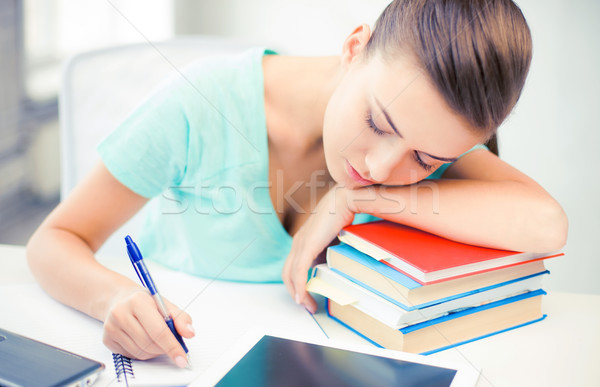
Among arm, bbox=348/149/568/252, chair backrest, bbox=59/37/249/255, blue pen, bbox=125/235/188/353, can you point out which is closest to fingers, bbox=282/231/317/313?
arm, bbox=348/149/568/252

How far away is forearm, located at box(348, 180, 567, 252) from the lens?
0.68 metres

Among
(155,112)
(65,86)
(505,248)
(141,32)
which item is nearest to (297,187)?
(155,112)

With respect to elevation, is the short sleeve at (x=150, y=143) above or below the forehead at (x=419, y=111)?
below

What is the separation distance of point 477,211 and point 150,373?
18.8 inches

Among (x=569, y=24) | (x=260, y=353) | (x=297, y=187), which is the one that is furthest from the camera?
(x=569, y=24)

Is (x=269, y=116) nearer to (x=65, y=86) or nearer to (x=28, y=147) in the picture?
(x=65, y=86)

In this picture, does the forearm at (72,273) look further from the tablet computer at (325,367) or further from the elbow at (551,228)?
the elbow at (551,228)

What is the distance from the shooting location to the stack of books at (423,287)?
594 mm

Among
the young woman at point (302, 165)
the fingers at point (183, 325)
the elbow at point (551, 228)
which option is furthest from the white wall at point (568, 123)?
the fingers at point (183, 325)

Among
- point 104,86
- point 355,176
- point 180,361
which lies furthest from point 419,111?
point 104,86

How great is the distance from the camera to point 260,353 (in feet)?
1.75

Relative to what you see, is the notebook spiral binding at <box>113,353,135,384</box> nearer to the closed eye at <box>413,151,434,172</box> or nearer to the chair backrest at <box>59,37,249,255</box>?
the closed eye at <box>413,151,434,172</box>

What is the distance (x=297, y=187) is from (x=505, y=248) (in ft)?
1.40

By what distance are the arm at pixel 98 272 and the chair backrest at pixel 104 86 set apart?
0.44 meters
